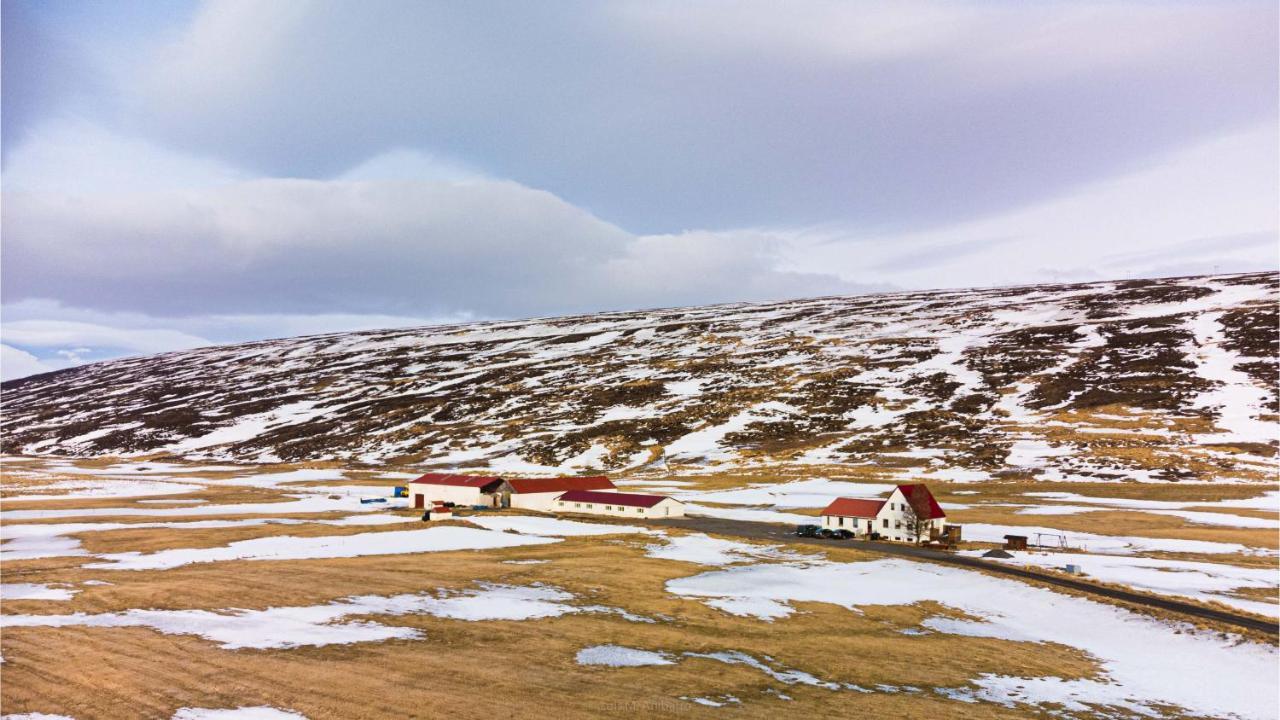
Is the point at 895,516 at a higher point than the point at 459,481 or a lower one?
lower

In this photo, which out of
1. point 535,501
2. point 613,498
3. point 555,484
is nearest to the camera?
point 613,498

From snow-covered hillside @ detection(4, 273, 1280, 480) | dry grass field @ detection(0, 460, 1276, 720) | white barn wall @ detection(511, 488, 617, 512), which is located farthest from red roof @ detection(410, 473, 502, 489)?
snow-covered hillside @ detection(4, 273, 1280, 480)

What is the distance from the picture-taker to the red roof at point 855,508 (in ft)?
194

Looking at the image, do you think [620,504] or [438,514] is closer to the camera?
[438,514]

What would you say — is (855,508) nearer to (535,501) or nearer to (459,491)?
(535,501)

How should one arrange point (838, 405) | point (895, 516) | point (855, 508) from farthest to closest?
point (838, 405)
point (855, 508)
point (895, 516)

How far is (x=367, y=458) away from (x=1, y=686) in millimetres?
108629

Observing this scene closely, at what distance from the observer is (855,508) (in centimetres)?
6025

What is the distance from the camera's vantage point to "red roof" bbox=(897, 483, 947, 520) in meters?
55.8

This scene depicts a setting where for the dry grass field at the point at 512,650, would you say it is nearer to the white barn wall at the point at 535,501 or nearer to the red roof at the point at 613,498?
the red roof at the point at 613,498

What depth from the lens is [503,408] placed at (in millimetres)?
147125


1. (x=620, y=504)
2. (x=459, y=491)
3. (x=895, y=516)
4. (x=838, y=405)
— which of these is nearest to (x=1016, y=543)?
(x=895, y=516)

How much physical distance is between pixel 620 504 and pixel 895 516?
25.6m

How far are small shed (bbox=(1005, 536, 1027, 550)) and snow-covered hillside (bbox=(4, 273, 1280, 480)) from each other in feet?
122
